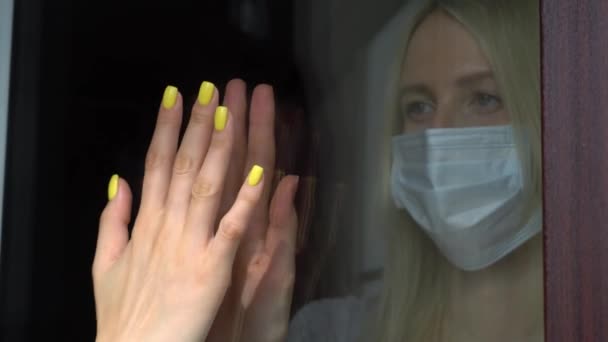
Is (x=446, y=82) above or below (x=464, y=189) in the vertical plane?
above

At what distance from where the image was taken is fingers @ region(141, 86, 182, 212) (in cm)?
95

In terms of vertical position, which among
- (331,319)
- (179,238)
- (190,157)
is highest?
(190,157)

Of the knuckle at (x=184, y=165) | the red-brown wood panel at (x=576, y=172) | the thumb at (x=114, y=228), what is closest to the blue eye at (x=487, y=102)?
the red-brown wood panel at (x=576, y=172)

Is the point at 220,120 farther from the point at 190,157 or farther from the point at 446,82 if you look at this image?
the point at 446,82

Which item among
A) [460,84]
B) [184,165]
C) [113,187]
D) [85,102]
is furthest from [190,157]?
[460,84]

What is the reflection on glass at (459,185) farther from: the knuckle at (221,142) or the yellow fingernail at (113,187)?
the yellow fingernail at (113,187)

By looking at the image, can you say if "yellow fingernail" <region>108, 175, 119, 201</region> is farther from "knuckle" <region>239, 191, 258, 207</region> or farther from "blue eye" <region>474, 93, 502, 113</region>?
"blue eye" <region>474, 93, 502, 113</region>

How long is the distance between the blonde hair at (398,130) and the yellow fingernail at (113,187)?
36 centimetres

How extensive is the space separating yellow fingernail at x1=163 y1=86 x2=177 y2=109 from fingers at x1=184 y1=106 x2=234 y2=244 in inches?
3.3

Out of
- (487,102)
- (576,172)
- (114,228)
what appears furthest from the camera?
(114,228)

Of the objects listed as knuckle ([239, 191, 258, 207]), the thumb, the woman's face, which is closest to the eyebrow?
the woman's face

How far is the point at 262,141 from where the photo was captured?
0.97 metres

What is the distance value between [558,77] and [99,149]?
2.07 feet

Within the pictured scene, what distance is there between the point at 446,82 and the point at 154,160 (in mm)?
391
